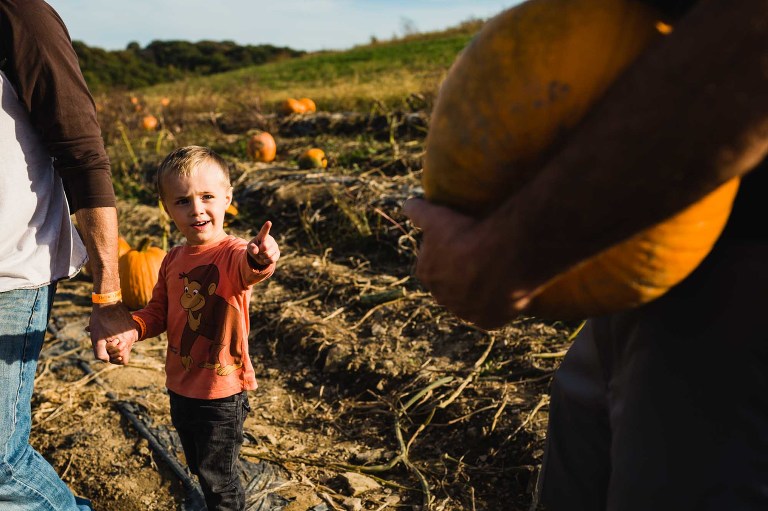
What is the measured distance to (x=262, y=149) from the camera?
792cm

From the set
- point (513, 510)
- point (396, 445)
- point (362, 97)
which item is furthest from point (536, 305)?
point (362, 97)

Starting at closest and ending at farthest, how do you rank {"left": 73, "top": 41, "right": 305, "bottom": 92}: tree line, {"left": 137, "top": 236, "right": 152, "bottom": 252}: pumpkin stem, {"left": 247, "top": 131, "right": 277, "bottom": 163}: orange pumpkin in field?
{"left": 137, "top": 236, "right": 152, "bottom": 252}: pumpkin stem < {"left": 247, "top": 131, "right": 277, "bottom": 163}: orange pumpkin in field < {"left": 73, "top": 41, "right": 305, "bottom": 92}: tree line

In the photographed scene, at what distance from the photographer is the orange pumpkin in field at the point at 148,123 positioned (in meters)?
10.0

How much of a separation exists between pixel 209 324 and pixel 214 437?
1.29 feet

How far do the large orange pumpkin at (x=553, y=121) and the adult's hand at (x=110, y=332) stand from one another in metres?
1.54

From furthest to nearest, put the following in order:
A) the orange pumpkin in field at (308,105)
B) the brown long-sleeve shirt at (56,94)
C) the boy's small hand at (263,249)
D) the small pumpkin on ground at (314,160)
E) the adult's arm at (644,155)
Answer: the orange pumpkin in field at (308,105) < the small pumpkin on ground at (314,160) < the boy's small hand at (263,249) < the brown long-sleeve shirt at (56,94) < the adult's arm at (644,155)

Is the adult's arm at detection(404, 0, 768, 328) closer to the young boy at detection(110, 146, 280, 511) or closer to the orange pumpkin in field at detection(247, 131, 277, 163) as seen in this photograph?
the young boy at detection(110, 146, 280, 511)

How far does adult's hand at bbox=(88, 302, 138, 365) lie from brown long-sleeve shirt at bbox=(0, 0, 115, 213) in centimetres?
34

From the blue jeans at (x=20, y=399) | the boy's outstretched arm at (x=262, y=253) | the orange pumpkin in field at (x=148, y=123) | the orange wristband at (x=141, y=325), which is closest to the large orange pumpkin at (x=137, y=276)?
the orange wristband at (x=141, y=325)

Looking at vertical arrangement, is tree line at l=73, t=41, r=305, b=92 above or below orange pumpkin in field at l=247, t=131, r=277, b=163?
above

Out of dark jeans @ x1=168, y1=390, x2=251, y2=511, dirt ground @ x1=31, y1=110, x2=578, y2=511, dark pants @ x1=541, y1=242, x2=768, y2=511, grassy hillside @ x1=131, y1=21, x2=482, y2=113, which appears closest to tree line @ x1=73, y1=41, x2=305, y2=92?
grassy hillside @ x1=131, y1=21, x2=482, y2=113

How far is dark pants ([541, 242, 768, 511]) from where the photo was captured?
Result: 36.6 inches

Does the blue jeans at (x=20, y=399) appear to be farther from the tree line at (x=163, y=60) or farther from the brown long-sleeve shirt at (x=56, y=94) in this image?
the tree line at (x=163, y=60)

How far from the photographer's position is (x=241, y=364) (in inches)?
89.2
